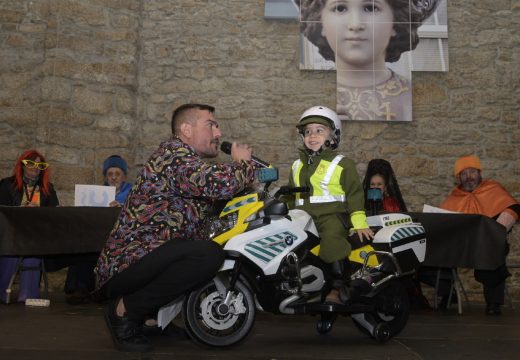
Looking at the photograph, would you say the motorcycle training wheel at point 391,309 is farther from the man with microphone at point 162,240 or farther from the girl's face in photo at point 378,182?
the girl's face in photo at point 378,182

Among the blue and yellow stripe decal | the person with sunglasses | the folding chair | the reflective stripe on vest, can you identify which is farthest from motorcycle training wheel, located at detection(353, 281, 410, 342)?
the person with sunglasses

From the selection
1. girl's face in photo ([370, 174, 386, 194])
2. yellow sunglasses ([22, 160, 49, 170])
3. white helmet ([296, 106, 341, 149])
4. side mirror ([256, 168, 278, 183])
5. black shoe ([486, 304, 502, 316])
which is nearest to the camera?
side mirror ([256, 168, 278, 183])

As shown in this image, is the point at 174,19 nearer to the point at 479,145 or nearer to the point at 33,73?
the point at 33,73

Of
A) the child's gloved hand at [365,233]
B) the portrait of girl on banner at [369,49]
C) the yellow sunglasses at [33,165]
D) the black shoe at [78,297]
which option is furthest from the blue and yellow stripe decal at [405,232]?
the portrait of girl on banner at [369,49]

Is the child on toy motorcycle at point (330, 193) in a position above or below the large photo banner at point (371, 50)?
below

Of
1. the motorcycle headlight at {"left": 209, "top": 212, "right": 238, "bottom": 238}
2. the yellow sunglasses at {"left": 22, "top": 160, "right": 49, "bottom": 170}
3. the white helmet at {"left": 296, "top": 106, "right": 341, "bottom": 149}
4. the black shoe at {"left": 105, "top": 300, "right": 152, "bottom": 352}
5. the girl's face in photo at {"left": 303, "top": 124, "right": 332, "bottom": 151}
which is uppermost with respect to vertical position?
the white helmet at {"left": 296, "top": 106, "right": 341, "bottom": 149}

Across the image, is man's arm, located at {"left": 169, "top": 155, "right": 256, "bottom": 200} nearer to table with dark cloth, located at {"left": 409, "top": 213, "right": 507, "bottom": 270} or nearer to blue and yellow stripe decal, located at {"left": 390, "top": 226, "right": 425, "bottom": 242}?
blue and yellow stripe decal, located at {"left": 390, "top": 226, "right": 425, "bottom": 242}

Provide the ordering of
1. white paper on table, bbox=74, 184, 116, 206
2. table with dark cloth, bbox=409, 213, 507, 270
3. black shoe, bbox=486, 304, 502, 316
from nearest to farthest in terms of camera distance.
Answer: table with dark cloth, bbox=409, 213, 507, 270
white paper on table, bbox=74, 184, 116, 206
black shoe, bbox=486, 304, 502, 316

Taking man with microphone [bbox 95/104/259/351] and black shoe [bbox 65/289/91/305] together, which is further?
black shoe [bbox 65/289/91/305]

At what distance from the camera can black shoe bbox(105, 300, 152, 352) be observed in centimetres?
337

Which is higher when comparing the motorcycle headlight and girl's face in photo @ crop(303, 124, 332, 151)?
girl's face in photo @ crop(303, 124, 332, 151)

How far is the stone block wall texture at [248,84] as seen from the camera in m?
7.70

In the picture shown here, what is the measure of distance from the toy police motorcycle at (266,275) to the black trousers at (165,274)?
17 cm

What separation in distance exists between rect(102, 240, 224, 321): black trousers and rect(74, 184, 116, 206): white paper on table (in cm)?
242
